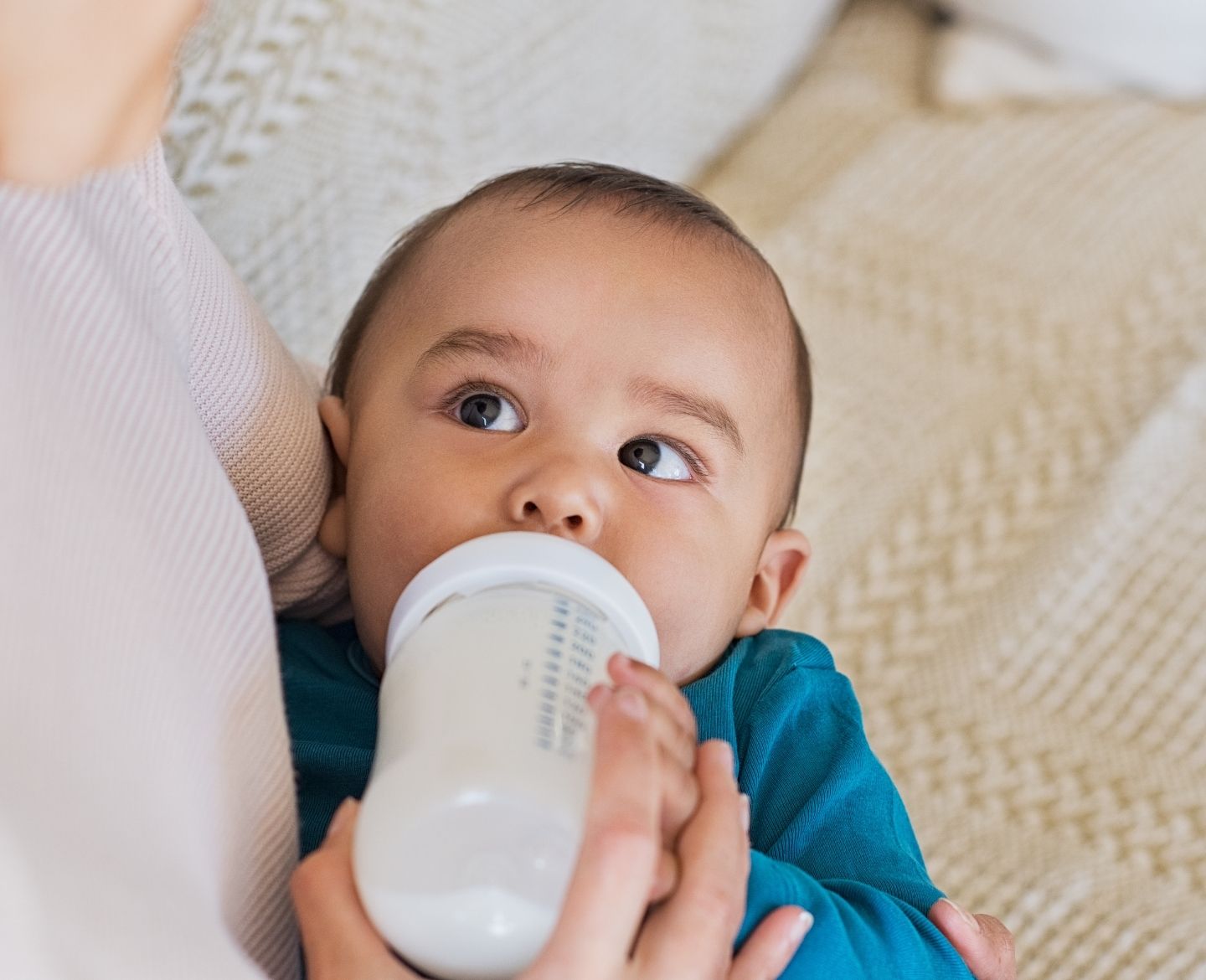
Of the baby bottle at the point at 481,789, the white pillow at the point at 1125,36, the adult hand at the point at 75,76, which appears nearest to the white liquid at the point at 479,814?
the baby bottle at the point at 481,789

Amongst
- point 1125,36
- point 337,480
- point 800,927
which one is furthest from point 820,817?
point 1125,36

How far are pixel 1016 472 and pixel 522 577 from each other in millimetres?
826

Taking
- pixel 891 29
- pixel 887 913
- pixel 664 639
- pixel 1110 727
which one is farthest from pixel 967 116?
pixel 887 913

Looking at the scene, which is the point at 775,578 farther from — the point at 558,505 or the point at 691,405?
the point at 558,505

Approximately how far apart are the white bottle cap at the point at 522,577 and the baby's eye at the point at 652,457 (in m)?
0.19

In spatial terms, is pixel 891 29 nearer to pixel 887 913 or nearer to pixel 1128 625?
pixel 1128 625

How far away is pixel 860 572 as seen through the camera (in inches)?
50.9

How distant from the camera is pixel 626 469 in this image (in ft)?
2.74

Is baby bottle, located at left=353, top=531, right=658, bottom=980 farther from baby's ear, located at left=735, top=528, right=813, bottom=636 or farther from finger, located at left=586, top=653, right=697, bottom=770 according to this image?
baby's ear, located at left=735, top=528, right=813, bottom=636

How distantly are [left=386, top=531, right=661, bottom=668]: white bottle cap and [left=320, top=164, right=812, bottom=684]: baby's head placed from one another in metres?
0.08

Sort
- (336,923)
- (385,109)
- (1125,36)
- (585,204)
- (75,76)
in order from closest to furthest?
(75,76) → (336,923) → (585,204) → (385,109) → (1125,36)

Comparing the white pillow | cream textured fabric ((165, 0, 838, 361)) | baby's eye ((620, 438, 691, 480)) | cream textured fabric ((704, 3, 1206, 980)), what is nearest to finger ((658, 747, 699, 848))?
baby's eye ((620, 438, 691, 480))

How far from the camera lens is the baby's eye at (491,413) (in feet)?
2.75

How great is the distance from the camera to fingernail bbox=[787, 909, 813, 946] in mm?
650
